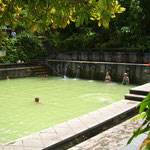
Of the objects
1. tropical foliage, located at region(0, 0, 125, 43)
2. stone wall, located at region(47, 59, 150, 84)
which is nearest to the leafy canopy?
tropical foliage, located at region(0, 0, 125, 43)

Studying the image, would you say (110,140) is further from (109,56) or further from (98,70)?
(109,56)

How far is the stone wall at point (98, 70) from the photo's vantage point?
15.1 metres

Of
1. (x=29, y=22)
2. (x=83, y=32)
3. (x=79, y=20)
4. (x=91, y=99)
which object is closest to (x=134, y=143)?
(x=79, y=20)

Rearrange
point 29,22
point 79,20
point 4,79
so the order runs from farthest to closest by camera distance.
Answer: point 4,79 → point 29,22 → point 79,20

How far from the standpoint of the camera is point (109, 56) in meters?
18.5

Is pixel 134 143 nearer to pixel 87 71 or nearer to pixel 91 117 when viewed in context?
pixel 91 117

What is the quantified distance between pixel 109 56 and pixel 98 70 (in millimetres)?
1995

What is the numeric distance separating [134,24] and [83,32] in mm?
5792

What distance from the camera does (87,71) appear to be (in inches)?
718

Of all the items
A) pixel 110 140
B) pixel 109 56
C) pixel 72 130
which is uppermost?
pixel 109 56

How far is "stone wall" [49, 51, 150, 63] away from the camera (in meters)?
16.7

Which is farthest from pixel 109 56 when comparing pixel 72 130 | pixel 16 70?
pixel 72 130

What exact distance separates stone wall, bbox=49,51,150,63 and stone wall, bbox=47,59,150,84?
1426 mm

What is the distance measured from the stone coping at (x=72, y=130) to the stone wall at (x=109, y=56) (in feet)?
34.1
